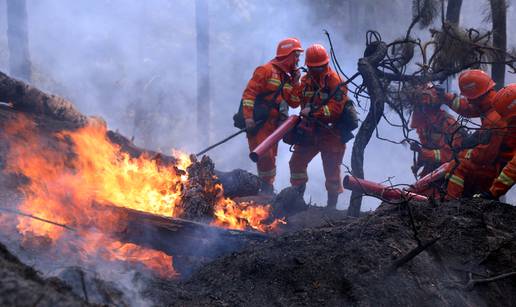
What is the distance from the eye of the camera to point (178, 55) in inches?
653

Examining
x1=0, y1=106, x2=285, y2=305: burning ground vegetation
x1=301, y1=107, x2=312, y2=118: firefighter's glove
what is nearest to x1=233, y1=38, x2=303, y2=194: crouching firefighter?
x1=301, y1=107, x2=312, y2=118: firefighter's glove

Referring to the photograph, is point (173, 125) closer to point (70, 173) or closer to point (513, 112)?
point (70, 173)

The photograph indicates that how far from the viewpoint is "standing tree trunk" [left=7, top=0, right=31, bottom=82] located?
9.91m

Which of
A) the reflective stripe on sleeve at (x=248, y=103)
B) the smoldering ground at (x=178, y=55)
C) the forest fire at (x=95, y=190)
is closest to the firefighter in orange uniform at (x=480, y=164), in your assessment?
the forest fire at (x=95, y=190)

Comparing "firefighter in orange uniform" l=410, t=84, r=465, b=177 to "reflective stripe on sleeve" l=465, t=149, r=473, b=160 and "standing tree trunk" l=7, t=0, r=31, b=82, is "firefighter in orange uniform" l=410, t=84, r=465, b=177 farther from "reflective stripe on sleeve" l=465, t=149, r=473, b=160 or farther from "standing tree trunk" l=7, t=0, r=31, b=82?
"standing tree trunk" l=7, t=0, r=31, b=82

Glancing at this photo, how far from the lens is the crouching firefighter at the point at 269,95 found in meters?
6.94

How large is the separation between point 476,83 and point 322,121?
81.6 inches

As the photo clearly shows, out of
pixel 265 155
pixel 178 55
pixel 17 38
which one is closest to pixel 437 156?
pixel 265 155

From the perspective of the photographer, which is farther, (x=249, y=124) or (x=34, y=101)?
(x=249, y=124)

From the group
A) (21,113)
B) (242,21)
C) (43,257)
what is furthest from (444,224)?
(242,21)

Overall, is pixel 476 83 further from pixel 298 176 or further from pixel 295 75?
pixel 298 176

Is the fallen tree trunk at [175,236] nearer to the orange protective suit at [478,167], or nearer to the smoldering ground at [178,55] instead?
the orange protective suit at [478,167]

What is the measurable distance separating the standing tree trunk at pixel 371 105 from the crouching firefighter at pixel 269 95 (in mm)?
1602

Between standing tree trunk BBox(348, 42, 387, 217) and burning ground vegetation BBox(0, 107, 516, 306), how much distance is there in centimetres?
112
